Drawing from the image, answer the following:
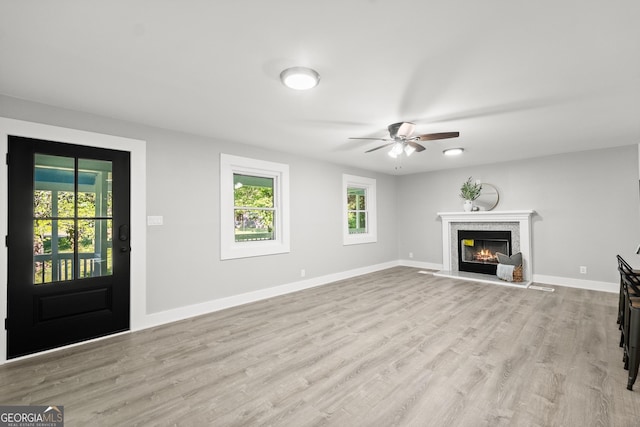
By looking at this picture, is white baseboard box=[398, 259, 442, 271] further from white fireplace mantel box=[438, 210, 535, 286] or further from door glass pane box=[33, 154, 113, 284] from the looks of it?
door glass pane box=[33, 154, 113, 284]

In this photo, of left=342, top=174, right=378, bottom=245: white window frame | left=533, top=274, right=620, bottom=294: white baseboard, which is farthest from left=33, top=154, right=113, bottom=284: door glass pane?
left=533, top=274, right=620, bottom=294: white baseboard

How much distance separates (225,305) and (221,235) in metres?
1.00

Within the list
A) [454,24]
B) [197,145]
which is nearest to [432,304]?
[454,24]

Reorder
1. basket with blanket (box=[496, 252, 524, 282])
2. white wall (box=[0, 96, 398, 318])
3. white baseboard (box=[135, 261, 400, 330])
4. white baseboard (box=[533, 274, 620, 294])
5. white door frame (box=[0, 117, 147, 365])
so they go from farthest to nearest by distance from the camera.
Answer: basket with blanket (box=[496, 252, 524, 282]) < white baseboard (box=[533, 274, 620, 294]) < white baseboard (box=[135, 261, 400, 330]) < white wall (box=[0, 96, 398, 318]) < white door frame (box=[0, 117, 147, 365])

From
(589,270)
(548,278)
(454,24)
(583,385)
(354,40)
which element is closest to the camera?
(454,24)

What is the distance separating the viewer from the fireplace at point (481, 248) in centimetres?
600

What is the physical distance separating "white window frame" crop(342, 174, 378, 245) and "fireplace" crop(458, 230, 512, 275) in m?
1.94

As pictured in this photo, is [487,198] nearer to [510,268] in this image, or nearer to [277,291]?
[510,268]

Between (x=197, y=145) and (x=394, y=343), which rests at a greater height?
(x=197, y=145)

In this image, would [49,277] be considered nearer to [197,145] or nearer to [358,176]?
[197,145]

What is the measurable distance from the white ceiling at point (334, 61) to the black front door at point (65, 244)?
1.99 feet

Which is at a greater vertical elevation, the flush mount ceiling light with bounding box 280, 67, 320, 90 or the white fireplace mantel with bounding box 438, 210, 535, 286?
the flush mount ceiling light with bounding box 280, 67, 320, 90

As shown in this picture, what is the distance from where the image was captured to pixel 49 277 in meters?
2.85

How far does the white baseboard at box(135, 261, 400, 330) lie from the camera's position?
11.5ft
